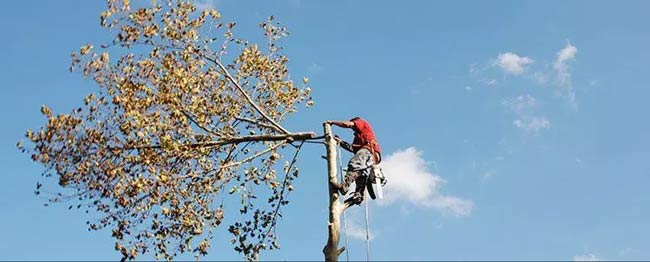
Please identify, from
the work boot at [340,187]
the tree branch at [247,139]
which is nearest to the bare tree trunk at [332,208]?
the work boot at [340,187]

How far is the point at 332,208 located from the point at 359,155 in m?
1.12

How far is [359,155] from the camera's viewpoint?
37.6 ft

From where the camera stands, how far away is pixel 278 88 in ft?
44.2

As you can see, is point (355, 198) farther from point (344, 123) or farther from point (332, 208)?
point (344, 123)

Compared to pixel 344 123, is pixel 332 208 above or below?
below

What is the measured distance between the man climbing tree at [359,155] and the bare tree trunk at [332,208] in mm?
138

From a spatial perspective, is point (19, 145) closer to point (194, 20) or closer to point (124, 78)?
point (124, 78)

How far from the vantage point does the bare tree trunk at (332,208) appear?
10484 mm

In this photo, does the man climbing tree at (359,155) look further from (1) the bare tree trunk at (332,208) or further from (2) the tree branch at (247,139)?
(2) the tree branch at (247,139)

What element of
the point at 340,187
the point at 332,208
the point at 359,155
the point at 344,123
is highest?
the point at 344,123

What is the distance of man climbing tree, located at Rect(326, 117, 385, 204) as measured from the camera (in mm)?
11164

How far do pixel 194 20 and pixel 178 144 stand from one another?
2.44 m

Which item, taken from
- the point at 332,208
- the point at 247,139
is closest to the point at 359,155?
the point at 332,208

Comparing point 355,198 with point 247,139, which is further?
Answer: point 247,139
